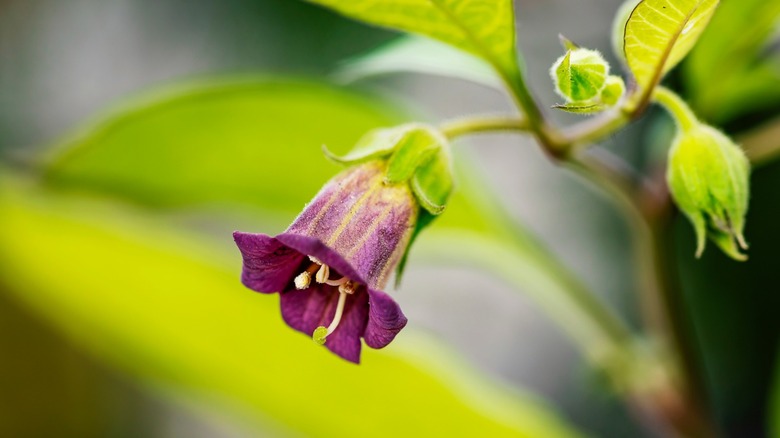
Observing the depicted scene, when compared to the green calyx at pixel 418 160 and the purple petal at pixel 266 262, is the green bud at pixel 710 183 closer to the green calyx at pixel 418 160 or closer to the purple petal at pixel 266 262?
the green calyx at pixel 418 160

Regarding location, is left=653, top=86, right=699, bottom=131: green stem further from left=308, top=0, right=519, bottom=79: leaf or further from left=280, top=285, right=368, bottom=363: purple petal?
left=280, top=285, right=368, bottom=363: purple petal

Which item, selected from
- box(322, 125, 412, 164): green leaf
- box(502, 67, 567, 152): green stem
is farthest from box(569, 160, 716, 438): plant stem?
box(322, 125, 412, 164): green leaf

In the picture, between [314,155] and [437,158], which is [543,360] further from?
[437,158]

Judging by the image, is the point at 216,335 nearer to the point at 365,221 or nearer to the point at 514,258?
the point at 514,258

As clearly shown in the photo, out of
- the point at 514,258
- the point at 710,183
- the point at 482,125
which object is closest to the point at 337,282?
the point at 482,125

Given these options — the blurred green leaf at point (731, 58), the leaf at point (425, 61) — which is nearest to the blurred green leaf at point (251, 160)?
the leaf at point (425, 61)

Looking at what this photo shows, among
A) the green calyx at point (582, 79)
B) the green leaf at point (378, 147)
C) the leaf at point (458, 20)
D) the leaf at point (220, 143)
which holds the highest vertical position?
the leaf at point (220, 143)

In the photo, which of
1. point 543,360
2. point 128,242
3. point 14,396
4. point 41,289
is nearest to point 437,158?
point 128,242
